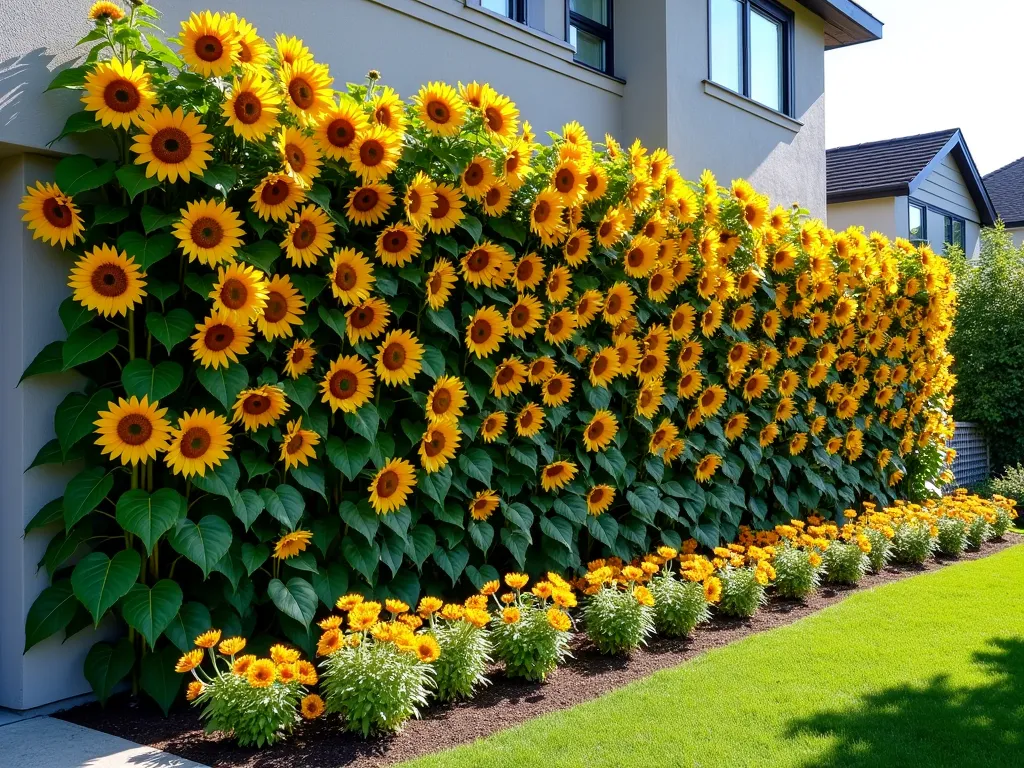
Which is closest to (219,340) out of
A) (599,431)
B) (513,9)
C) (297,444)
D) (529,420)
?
(297,444)

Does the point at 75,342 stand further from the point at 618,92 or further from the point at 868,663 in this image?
the point at 618,92

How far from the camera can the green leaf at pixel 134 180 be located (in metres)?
3.81

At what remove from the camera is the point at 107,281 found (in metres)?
3.83

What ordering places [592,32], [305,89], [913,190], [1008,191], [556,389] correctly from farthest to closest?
[1008,191] < [913,190] < [592,32] < [556,389] < [305,89]

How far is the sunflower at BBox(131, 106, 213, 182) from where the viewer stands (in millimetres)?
3838

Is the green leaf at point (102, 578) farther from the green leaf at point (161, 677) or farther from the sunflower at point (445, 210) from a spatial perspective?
the sunflower at point (445, 210)

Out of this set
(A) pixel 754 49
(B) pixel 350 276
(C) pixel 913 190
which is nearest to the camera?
(B) pixel 350 276

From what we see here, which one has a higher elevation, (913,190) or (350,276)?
(913,190)

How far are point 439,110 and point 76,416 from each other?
2218 millimetres

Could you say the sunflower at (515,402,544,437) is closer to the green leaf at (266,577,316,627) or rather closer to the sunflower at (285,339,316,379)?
the sunflower at (285,339,316,379)

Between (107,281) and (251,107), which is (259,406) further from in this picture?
(251,107)

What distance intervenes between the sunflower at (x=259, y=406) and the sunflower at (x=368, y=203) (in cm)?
94

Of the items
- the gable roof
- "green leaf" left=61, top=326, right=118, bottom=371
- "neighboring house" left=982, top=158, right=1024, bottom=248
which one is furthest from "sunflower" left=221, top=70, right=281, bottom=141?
"neighboring house" left=982, top=158, right=1024, bottom=248

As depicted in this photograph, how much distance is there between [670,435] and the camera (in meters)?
6.20
